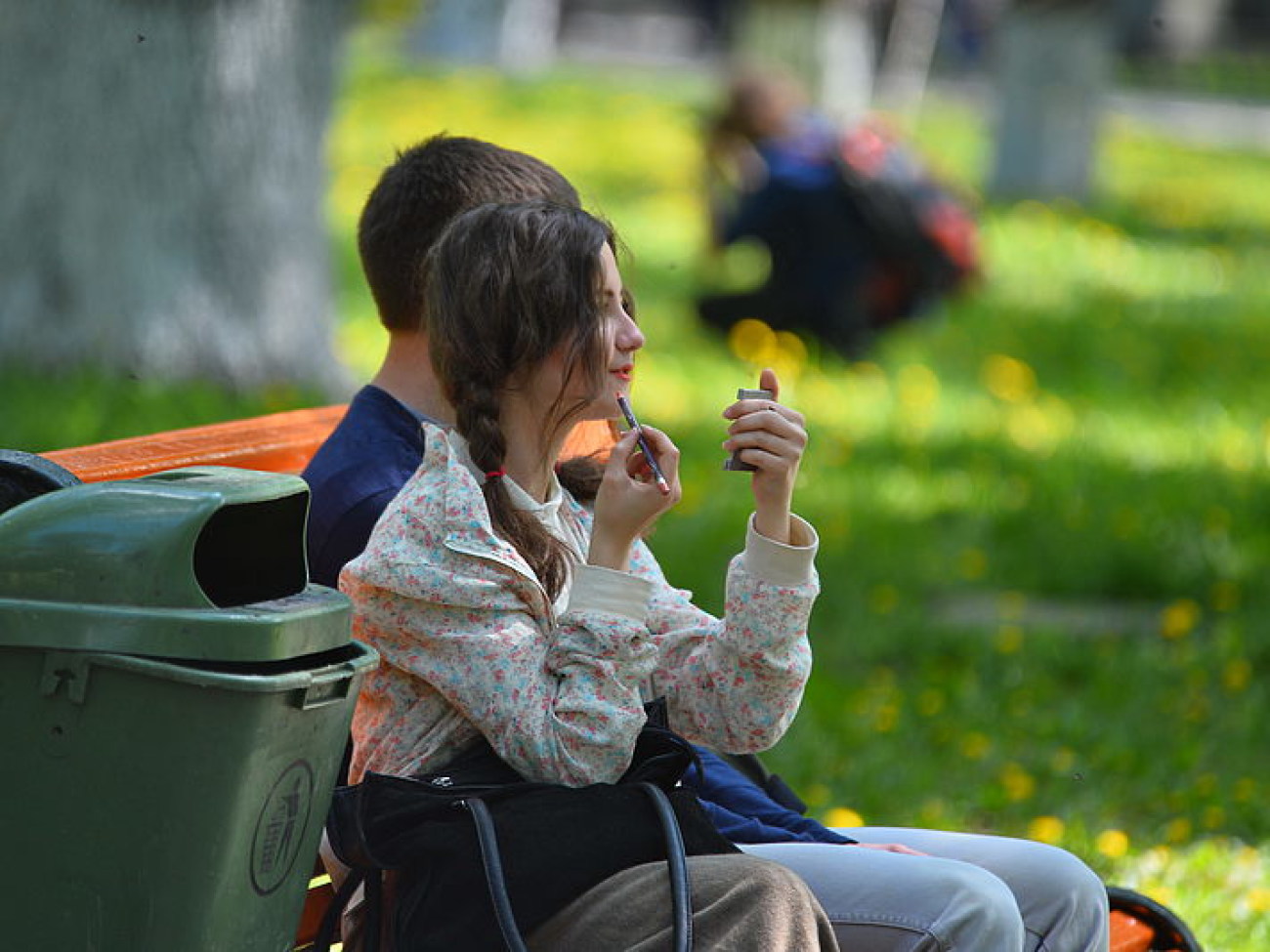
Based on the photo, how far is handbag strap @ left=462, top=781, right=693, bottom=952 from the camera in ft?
7.30

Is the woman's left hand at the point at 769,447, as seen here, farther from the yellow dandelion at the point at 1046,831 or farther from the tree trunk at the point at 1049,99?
the tree trunk at the point at 1049,99

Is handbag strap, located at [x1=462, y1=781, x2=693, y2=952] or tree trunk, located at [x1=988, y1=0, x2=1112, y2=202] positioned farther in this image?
tree trunk, located at [x1=988, y1=0, x2=1112, y2=202]

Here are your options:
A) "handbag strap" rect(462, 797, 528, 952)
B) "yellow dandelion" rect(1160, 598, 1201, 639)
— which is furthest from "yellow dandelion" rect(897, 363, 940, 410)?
"handbag strap" rect(462, 797, 528, 952)

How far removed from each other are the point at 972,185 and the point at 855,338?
6848mm

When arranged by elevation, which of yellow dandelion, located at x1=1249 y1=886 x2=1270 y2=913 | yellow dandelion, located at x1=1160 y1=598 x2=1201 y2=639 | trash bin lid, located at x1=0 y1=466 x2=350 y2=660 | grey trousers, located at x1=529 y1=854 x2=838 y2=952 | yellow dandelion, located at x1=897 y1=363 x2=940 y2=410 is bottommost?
yellow dandelion, located at x1=897 y1=363 x2=940 y2=410

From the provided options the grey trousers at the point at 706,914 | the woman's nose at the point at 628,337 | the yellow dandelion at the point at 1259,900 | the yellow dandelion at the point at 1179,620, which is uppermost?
the woman's nose at the point at 628,337

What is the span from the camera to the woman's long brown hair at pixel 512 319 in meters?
2.55

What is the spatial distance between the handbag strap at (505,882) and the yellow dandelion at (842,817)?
187 cm

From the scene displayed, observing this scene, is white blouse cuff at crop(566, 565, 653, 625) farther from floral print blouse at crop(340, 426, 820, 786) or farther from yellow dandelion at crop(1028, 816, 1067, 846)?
yellow dandelion at crop(1028, 816, 1067, 846)

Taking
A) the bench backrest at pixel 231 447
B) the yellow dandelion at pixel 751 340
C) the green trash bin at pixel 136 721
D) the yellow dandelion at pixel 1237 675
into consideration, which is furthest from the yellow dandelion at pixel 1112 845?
the yellow dandelion at pixel 751 340

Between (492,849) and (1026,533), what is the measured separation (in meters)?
4.77

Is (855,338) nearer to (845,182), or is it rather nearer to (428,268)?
(845,182)

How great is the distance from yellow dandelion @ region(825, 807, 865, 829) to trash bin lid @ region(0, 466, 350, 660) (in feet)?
7.24

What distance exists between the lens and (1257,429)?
8.10 metres
